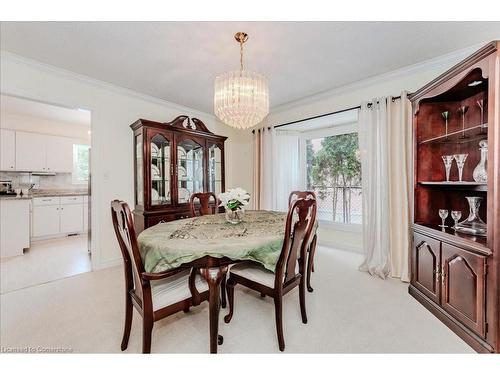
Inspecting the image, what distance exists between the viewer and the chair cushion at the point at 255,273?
1.58 meters

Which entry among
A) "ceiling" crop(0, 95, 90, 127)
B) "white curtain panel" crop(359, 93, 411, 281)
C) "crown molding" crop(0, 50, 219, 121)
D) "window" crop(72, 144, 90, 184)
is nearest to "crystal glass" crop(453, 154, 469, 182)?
"white curtain panel" crop(359, 93, 411, 281)

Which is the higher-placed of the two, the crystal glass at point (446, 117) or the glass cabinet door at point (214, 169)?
the crystal glass at point (446, 117)

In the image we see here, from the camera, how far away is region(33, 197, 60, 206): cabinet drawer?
4.22 m

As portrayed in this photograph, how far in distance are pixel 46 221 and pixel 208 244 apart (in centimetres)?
465

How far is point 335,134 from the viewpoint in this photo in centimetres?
372

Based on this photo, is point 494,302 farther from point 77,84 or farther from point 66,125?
point 66,125

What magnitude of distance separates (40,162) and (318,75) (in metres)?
5.47

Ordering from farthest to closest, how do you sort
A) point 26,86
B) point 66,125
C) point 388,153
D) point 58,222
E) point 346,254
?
1. point 66,125
2. point 58,222
3. point 346,254
4. point 388,153
5. point 26,86

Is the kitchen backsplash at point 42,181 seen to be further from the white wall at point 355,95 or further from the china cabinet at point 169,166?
the white wall at point 355,95

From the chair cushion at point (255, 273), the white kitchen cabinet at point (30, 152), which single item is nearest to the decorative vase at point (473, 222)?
the chair cushion at point (255, 273)

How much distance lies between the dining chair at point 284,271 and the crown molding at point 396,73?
2.09 metres

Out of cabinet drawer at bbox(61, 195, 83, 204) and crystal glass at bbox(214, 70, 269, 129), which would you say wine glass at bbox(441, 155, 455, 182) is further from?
cabinet drawer at bbox(61, 195, 83, 204)
